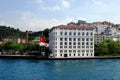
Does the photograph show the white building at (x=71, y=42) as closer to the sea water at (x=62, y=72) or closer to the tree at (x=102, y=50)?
the tree at (x=102, y=50)

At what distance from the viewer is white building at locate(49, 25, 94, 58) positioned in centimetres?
7825

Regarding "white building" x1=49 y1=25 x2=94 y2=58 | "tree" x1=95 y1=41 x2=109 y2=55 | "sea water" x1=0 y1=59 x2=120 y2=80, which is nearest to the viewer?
"sea water" x1=0 y1=59 x2=120 y2=80

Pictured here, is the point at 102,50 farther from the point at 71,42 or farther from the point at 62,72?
the point at 62,72

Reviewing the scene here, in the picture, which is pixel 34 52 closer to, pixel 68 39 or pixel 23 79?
pixel 68 39

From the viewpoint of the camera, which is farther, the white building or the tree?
the tree

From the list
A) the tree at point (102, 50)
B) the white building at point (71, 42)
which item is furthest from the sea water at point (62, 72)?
the tree at point (102, 50)

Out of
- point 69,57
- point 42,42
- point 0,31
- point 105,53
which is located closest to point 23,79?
point 69,57

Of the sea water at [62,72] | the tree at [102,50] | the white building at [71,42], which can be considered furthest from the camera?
the tree at [102,50]

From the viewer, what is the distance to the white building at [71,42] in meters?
78.2

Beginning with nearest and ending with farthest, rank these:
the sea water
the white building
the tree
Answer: the sea water → the white building → the tree

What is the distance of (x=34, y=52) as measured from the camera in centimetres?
9031

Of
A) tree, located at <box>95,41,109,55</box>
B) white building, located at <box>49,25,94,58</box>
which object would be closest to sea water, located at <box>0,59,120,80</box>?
white building, located at <box>49,25,94,58</box>

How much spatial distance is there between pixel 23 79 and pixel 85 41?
47.4 m

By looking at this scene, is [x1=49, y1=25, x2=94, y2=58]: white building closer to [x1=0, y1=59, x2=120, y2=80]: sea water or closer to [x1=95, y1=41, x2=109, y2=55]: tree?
[x1=95, y1=41, x2=109, y2=55]: tree
